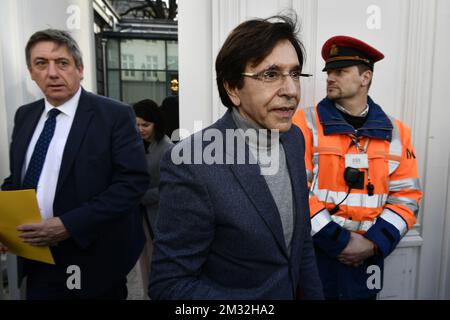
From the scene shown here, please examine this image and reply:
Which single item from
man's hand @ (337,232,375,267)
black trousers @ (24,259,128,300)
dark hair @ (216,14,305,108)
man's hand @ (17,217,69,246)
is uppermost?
dark hair @ (216,14,305,108)

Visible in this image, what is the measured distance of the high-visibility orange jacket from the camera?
5.80 feet

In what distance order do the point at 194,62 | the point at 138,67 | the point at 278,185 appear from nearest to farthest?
the point at 278,185
the point at 194,62
the point at 138,67

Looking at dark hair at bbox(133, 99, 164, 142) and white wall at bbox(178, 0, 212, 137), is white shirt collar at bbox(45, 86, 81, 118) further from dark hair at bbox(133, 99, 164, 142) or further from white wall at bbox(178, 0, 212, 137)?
dark hair at bbox(133, 99, 164, 142)

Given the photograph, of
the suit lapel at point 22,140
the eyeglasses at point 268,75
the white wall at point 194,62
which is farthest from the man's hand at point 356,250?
Answer: the suit lapel at point 22,140


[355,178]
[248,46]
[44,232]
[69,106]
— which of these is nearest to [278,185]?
[248,46]

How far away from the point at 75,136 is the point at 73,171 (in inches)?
6.8

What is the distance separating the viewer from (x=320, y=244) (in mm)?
1738

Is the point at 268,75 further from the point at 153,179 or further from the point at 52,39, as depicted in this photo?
the point at 153,179

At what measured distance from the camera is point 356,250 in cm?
172

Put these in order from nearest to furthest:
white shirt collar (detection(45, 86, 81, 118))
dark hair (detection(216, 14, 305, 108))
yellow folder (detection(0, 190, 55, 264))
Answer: dark hair (detection(216, 14, 305, 108)), yellow folder (detection(0, 190, 55, 264)), white shirt collar (detection(45, 86, 81, 118))

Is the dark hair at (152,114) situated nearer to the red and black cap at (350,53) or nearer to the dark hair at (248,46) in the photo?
the red and black cap at (350,53)

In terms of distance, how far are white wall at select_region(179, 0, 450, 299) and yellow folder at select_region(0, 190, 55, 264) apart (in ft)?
3.44

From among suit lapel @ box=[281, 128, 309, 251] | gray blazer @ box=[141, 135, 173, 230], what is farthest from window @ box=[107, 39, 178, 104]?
suit lapel @ box=[281, 128, 309, 251]
